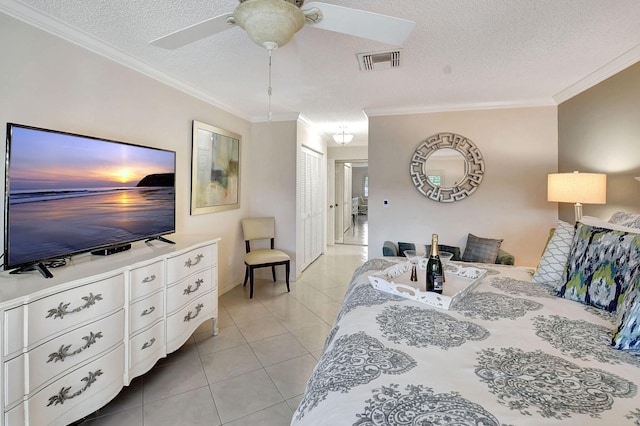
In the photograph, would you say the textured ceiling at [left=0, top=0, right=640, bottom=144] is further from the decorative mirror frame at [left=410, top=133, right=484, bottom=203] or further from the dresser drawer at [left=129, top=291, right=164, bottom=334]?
the dresser drawer at [left=129, top=291, right=164, bottom=334]

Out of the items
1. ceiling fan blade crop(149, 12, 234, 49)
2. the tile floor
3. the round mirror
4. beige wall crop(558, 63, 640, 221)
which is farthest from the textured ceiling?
the tile floor

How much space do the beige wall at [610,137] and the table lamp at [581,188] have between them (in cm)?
16

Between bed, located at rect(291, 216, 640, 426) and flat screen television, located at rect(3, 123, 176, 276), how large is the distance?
161 cm

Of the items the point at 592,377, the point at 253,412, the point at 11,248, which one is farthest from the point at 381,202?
the point at 11,248

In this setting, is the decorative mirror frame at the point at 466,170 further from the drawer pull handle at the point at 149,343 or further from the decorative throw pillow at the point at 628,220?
the drawer pull handle at the point at 149,343

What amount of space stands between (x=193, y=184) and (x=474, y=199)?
3.36m

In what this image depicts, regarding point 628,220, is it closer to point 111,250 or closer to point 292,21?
point 292,21

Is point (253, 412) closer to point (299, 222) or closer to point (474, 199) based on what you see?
point (299, 222)

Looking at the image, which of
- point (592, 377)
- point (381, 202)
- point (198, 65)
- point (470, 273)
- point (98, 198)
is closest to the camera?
point (592, 377)

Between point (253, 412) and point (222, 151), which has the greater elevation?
point (222, 151)

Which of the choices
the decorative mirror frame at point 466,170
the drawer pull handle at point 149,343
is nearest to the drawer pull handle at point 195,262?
the drawer pull handle at point 149,343

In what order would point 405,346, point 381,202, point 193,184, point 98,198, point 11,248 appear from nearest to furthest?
point 405,346
point 11,248
point 98,198
point 193,184
point 381,202

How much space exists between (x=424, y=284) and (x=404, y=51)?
1.79 meters

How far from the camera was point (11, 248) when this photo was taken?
1431mm
